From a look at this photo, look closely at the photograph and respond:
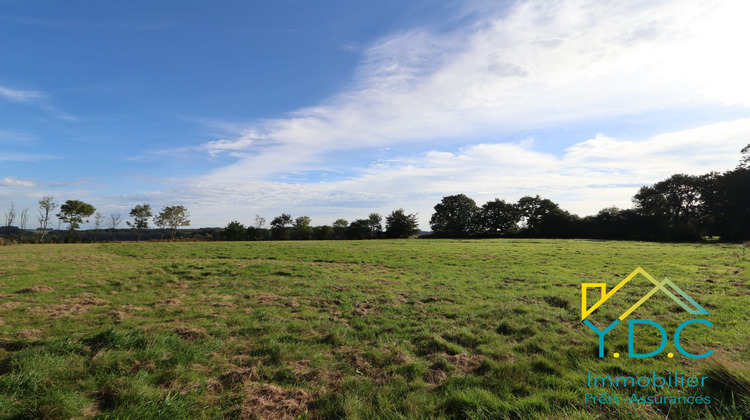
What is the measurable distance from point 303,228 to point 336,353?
87.4 m

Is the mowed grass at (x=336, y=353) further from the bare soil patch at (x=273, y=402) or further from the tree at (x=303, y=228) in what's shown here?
the tree at (x=303, y=228)

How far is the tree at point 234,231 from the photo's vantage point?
82.8 m

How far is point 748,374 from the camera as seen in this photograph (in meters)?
4.02

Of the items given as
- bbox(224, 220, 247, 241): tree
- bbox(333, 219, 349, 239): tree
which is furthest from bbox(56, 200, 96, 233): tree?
bbox(333, 219, 349, 239): tree

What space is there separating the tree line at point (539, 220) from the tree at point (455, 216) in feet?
1.07

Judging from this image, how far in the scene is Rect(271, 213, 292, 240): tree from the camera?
9057 cm

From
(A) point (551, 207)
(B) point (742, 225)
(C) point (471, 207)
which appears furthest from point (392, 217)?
(B) point (742, 225)

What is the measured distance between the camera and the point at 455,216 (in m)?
102

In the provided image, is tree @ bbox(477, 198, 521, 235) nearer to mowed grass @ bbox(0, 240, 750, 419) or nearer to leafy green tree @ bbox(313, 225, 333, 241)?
leafy green tree @ bbox(313, 225, 333, 241)

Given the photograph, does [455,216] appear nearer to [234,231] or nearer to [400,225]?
[400,225]

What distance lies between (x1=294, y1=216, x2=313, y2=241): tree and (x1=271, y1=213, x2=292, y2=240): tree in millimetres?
2910

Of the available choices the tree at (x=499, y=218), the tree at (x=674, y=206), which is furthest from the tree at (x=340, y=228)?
the tree at (x=674, y=206)

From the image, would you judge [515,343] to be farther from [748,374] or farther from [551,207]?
[551,207]

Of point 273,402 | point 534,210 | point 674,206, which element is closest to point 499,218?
point 534,210
